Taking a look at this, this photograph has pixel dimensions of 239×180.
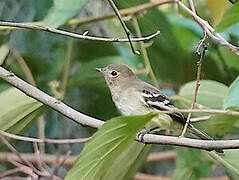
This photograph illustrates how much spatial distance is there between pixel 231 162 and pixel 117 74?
0.65m

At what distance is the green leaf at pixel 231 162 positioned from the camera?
1396mm

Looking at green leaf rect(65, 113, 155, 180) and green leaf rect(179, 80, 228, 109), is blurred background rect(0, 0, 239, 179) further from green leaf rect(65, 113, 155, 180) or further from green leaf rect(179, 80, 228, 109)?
green leaf rect(65, 113, 155, 180)

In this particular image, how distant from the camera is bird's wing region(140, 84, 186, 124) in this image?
65.8 inches

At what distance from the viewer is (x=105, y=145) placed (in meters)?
1.10

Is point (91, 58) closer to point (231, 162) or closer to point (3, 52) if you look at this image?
point (3, 52)

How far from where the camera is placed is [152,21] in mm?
2002

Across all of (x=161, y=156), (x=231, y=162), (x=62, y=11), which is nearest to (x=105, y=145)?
(x=231, y=162)

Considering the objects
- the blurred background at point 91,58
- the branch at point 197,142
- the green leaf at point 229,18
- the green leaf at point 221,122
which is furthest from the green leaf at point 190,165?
the green leaf at point 229,18

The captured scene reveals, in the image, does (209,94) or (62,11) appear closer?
(62,11)

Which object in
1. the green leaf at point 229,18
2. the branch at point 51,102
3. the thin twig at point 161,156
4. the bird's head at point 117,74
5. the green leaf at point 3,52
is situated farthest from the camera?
the thin twig at point 161,156

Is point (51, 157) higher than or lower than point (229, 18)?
lower

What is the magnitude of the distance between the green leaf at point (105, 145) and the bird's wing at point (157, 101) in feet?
1.65

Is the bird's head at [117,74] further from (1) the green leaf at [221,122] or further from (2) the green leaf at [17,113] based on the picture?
(1) the green leaf at [221,122]

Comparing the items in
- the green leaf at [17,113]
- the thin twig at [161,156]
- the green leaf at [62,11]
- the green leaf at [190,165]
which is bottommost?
the thin twig at [161,156]
